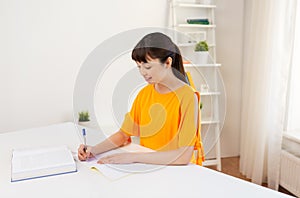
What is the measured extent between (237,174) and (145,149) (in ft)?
5.48

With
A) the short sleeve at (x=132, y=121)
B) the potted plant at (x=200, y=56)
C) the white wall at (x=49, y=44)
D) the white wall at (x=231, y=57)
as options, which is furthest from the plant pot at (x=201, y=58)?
the white wall at (x=231, y=57)

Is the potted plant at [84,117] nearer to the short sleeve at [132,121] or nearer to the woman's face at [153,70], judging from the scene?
the short sleeve at [132,121]

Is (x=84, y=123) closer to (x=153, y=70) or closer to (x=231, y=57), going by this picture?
(x=153, y=70)

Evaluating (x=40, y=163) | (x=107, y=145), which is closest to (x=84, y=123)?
(x=107, y=145)

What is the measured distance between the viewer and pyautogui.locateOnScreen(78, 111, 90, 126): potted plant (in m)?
1.20

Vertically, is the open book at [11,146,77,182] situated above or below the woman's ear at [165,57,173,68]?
below

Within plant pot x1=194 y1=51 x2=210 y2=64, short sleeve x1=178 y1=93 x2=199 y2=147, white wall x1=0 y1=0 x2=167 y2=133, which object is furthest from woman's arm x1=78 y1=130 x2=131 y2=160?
white wall x1=0 y1=0 x2=167 y2=133

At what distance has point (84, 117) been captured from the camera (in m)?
1.20

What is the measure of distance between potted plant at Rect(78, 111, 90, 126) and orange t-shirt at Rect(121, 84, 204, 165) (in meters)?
0.15

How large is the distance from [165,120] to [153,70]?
21cm

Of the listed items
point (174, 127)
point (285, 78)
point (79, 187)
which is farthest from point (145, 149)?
point (285, 78)

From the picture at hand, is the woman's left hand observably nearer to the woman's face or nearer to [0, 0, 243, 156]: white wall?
the woman's face

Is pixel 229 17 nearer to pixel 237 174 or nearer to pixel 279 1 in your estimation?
pixel 279 1

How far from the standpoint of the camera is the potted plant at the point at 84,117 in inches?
47.1
